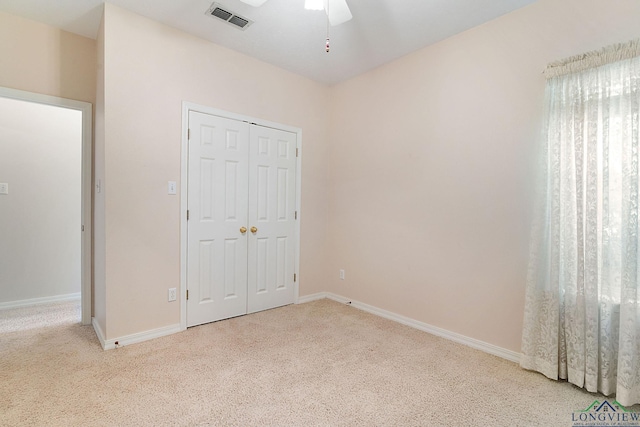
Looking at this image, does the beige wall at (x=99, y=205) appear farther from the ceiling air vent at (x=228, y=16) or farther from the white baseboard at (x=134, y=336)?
the ceiling air vent at (x=228, y=16)

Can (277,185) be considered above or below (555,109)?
Answer: below

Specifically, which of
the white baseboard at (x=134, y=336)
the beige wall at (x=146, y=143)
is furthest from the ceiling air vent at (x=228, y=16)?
the white baseboard at (x=134, y=336)

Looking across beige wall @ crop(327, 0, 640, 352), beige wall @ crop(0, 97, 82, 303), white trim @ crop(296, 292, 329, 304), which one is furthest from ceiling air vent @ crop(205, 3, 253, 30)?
white trim @ crop(296, 292, 329, 304)

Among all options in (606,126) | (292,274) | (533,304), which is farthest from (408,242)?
(606,126)

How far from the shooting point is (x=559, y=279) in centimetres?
205

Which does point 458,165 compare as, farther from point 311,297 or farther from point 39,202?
point 39,202

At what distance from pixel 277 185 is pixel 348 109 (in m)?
1.24

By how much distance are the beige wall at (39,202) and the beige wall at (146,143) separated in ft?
4.73

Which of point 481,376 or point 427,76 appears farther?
point 427,76

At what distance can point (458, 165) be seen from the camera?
2.68m

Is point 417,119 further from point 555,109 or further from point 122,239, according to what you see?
point 122,239

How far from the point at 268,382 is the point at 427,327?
5.25 feet

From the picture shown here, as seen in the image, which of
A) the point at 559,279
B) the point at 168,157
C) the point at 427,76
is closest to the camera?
the point at 559,279

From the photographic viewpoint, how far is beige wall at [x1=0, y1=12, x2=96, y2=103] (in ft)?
8.20
